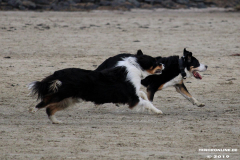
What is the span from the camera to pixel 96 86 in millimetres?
7434

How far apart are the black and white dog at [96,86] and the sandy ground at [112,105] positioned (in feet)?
1.02

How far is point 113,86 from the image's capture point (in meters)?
7.59

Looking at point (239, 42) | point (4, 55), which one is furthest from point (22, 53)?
point (239, 42)

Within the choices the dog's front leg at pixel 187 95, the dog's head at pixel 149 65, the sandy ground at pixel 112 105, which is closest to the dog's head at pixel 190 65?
the dog's front leg at pixel 187 95

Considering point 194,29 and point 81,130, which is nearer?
point 81,130

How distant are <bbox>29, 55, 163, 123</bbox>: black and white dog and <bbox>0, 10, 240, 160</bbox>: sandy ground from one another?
311 mm

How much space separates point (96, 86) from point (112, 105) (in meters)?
1.45

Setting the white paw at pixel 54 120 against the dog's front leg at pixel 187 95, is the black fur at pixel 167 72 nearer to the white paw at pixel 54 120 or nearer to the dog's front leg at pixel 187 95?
the dog's front leg at pixel 187 95

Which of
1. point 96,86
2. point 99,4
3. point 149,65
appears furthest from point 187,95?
point 99,4

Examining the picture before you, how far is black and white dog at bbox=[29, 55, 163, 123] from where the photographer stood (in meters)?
7.18

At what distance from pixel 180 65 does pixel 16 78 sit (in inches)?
156

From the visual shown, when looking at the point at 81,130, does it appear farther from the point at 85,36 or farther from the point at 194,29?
the point at 194,29

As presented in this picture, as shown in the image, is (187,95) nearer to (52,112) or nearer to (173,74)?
(173,74)

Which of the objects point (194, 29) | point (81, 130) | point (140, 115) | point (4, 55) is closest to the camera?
point (81, 130)
